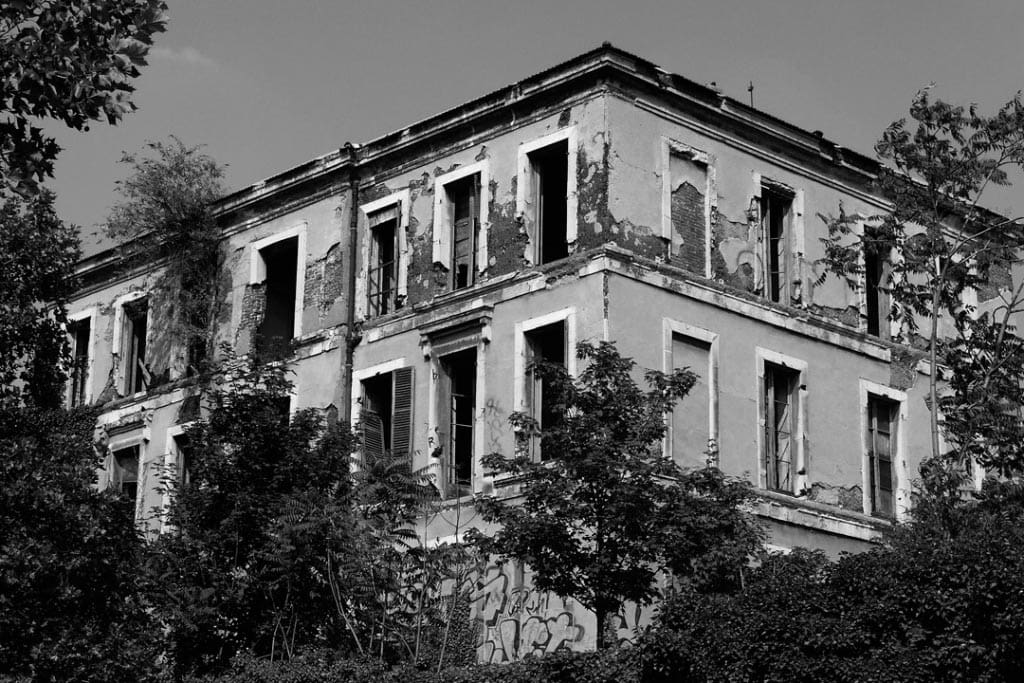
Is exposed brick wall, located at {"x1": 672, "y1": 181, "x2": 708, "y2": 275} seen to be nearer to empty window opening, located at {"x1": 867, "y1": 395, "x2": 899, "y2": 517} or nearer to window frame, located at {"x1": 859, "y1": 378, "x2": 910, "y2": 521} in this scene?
window frame, located at {"x1": 859, "y1": 378, "x2": 910, "y2": 521}

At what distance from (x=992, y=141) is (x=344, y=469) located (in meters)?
11.3

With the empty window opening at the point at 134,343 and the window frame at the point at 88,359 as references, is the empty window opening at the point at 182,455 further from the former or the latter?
the window frame at the point at 88,359

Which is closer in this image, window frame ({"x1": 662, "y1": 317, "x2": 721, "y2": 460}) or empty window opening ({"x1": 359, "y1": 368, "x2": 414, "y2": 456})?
window frame ({"x1": 662, "y1": 317, "x2": 721, "y2": 460})

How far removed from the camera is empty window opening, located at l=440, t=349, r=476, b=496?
27484 millimetres

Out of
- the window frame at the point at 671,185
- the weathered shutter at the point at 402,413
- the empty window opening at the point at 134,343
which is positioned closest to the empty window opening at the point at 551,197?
the window frame at the point at 671,185

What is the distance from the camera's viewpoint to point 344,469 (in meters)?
24.6

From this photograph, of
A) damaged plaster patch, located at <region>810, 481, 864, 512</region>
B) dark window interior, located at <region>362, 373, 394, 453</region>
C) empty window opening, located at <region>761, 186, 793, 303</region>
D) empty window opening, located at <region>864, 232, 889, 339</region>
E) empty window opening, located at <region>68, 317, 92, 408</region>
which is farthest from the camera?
empty window opening, located at <region>68, 317, 92, 408</region>

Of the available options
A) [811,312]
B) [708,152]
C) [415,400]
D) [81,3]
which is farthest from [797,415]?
[81,3]

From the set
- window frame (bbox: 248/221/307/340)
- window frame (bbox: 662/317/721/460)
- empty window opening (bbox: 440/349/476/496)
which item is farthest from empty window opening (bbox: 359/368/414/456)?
window frame (bbox: 662/317/721/460)

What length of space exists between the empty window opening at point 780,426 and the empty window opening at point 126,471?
13.2m

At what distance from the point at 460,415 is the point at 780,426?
522 centimetres

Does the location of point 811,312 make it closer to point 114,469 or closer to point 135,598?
point 135,598

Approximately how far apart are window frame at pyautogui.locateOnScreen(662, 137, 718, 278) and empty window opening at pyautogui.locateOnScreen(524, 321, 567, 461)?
2.28 metres

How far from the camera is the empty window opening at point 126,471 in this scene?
112ft
